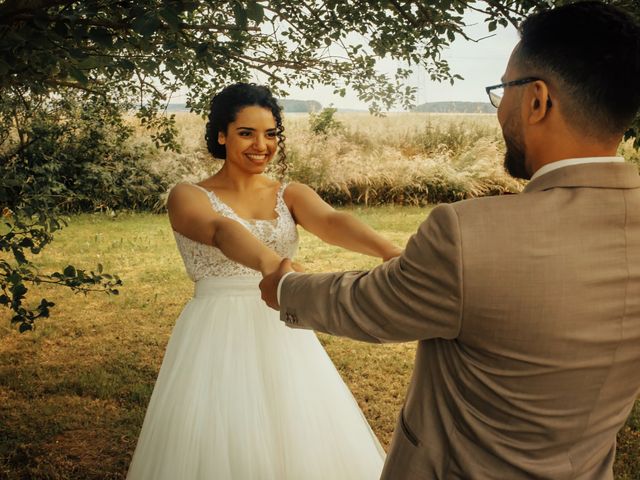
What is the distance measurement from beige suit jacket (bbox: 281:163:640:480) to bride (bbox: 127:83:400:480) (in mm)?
1083

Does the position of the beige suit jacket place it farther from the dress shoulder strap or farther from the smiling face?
the smiling face

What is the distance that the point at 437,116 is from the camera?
17.3 metres

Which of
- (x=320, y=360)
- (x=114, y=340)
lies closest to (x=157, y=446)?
(x=320, y=360)

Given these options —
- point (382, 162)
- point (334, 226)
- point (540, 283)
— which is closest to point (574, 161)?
point (540, 283)

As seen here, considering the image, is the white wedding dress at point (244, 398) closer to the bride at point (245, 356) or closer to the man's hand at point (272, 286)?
the bride at point (245, 356)

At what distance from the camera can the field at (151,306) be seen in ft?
14.7

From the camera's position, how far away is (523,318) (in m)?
1.27

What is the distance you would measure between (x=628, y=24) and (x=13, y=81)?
322 centimetres

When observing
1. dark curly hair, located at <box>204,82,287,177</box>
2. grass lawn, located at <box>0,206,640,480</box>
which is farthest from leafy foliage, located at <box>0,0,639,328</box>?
grass lawn, located at <box>0,206,640,480</box>

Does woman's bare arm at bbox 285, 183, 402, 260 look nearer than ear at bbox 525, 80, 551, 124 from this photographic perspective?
No

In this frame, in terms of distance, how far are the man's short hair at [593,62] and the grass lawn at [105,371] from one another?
3.55m

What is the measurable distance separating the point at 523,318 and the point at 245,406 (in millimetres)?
1689

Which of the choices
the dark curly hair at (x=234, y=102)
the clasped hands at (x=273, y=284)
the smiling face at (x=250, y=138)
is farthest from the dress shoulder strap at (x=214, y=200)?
the clasped hands at (x=273, y=284)

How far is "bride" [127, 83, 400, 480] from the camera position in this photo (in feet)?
8.49
